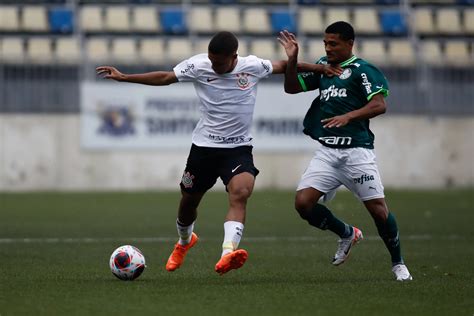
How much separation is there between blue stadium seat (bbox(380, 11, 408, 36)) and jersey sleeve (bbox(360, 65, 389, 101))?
17.9m

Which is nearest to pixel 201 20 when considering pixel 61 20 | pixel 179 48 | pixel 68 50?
pixel 179 48

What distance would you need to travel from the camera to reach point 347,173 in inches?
387

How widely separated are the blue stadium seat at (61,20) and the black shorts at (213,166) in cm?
1654

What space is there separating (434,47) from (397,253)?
18043 mm

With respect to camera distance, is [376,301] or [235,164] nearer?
[376,301]

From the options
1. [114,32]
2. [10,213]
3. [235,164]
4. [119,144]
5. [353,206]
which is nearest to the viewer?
[235,164]

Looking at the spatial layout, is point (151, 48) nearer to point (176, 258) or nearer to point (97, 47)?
point (97, 47)

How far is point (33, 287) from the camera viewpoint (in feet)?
29.1

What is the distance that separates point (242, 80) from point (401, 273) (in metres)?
2.20

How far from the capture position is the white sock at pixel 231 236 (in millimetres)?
9062

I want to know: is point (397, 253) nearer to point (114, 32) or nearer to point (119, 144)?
point (119, 144)

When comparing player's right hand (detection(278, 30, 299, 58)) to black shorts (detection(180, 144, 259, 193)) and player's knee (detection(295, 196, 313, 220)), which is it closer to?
black shorts (detection(180, 144, 259, 193))

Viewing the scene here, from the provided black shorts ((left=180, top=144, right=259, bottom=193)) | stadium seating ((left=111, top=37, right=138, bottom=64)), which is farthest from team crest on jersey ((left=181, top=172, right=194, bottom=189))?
stadium seating ((left=111, top=37, right=138, bottom=64))

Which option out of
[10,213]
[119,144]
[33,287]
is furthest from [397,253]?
[119,144]
